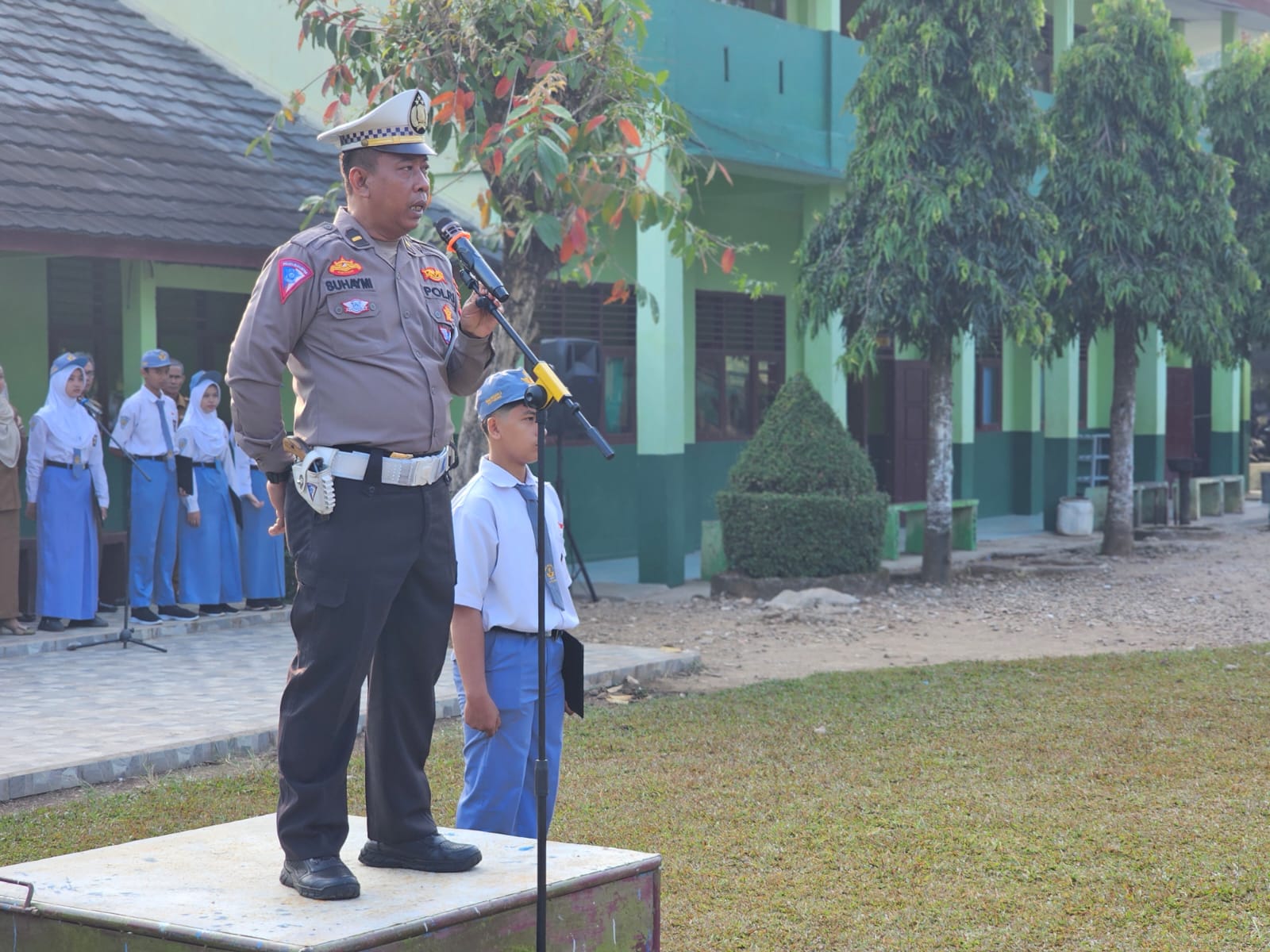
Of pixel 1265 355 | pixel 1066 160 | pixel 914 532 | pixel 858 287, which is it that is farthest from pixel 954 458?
pixel 1265 355

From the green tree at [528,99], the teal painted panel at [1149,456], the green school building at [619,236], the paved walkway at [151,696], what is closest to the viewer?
the paved walkway at [151,696]

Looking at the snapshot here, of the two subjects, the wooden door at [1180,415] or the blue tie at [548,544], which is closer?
the blue tie at [548,544]

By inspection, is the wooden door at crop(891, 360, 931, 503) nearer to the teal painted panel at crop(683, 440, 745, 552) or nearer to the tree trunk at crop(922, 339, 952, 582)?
the teal painted panel at crop(683, 440, 745, 552)

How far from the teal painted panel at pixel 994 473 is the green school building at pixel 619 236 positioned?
2.02 ft

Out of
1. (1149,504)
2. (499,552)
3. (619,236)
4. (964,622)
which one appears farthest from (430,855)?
(1149,504)

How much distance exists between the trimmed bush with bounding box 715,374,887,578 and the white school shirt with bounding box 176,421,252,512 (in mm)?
4413

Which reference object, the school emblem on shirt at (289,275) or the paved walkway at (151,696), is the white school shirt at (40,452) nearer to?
the paved walkway at (151,696)

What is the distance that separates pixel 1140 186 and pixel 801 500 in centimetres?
539

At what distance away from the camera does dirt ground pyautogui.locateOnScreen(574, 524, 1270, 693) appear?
11.5 meters

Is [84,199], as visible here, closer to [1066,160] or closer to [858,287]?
[858,287]

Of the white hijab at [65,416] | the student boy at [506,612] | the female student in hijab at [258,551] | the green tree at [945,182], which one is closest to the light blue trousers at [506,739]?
the student boy at [506,612]

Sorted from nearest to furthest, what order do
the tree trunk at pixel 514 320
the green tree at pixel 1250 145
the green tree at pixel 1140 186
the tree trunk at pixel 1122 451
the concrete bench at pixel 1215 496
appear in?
the tree trunk at pixel 514 320 → the green tree at pixel 1140 186 → the tree trunk at pixel 1122 451 → the green tree at pixel 1250 145 → the concrete bench at pixel 1215 496

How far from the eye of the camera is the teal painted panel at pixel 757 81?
15250mm

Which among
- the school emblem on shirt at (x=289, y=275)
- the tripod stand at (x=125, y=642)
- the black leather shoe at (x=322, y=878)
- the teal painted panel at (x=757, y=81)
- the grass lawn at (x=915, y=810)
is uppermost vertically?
the teal painted panel at (x=757, y=81)
